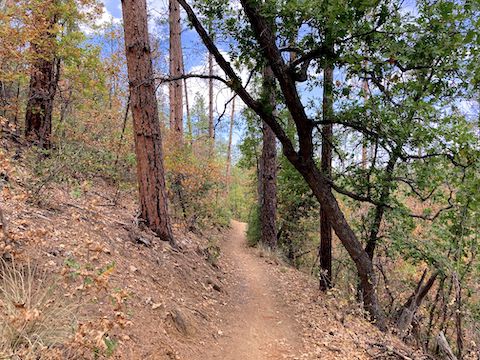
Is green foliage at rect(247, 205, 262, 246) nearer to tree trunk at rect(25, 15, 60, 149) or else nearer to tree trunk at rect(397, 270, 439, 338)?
tree trunk at rect(397, 270, 439, 338)

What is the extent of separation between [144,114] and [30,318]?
437cm

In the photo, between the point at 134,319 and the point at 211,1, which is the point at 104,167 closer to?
the point at 211,1

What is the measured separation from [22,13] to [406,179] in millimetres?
8622

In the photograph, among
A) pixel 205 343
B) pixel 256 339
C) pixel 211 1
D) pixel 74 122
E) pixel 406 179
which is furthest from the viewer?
pixel 74 122

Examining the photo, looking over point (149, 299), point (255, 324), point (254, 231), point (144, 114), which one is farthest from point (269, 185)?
point (149, 299)

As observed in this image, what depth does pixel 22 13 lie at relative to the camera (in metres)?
7.60

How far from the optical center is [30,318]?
2467 mm

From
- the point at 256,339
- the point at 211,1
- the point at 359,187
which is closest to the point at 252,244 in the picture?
the point at 359,187

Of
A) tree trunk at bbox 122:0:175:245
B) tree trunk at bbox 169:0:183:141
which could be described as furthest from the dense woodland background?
tree trunk at bbox 169:0:183:141

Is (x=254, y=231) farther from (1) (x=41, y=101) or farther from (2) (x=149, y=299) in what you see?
(2) (x=149, y=299)

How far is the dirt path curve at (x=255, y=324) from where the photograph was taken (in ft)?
15.8

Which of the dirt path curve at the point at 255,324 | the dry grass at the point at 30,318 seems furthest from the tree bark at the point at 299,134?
the dry grass at the point at 30,318

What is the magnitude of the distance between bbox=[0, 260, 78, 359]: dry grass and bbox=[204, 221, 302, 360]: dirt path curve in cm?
202

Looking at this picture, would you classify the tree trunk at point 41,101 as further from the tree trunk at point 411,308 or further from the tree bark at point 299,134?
the tree trunk at point 411,308
